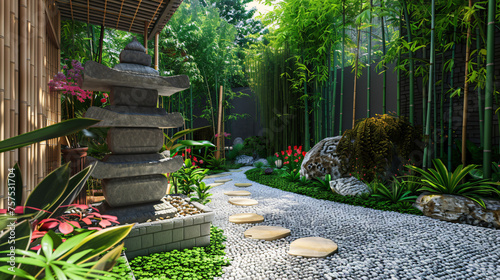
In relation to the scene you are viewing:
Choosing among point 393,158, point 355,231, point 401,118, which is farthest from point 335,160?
point 355,231

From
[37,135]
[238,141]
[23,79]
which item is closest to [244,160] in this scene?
[238,141]

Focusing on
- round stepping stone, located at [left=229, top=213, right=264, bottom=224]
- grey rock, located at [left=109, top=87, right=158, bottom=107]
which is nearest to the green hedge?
round stepping stone, located at [left=229, top=213, right=264, bottom=224]

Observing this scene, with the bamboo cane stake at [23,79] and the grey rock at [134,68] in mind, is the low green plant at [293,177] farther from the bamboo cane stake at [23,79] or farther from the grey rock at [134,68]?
the bamboo cane stake at [23,79]

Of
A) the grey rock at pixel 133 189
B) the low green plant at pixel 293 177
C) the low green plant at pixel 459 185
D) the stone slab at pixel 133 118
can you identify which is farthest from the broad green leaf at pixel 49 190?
the low green plant at pixel 293 177

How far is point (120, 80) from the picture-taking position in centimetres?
178

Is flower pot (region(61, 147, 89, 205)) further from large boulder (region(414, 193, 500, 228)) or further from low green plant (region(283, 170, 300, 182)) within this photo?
large boulder (region(414, 193, 500, 228))

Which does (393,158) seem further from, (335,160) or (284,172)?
(284,172)

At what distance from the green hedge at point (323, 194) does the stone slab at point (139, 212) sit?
2149 mm

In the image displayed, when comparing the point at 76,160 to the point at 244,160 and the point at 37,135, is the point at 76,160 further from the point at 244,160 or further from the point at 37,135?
the point at 244,160

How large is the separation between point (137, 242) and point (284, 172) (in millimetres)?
3466

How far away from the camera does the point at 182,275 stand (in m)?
1.47

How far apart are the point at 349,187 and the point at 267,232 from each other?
1599 millimetres

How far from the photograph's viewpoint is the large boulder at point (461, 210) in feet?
7.47

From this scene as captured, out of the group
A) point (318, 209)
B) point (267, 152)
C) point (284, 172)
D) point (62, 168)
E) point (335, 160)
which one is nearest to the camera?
point (62, 168)
